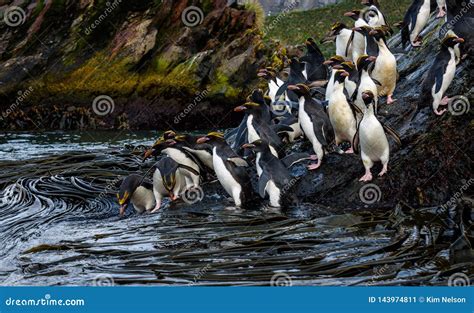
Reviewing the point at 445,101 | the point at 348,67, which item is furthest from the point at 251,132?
the point at 445,101

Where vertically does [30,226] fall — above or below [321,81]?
below

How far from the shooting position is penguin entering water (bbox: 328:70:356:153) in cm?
884

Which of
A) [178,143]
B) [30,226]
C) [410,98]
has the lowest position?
[30,226]

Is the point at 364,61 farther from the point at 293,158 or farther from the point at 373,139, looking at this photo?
the point at 293,158

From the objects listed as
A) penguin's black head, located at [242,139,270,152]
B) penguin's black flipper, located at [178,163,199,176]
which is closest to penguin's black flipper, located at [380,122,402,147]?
penguin's black head, located at [242,139,270,152]

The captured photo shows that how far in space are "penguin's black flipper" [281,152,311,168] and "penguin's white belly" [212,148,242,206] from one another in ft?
2.06

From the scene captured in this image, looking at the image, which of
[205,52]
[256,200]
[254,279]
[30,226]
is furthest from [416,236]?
[205,52]

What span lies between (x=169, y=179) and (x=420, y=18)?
15.5 feet

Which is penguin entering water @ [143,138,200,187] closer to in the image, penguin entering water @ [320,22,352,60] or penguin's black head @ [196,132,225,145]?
penguin's black head @ [196,132,225,145]

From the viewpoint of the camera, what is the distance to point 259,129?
9.26 m

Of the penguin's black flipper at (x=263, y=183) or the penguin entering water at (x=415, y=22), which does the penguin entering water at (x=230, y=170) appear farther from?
the penguin entering water at (x=415, y=22)

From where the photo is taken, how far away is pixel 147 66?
20062 mm

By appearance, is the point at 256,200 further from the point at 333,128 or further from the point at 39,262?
the point at 39,262

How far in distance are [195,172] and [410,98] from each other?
2819 mm
